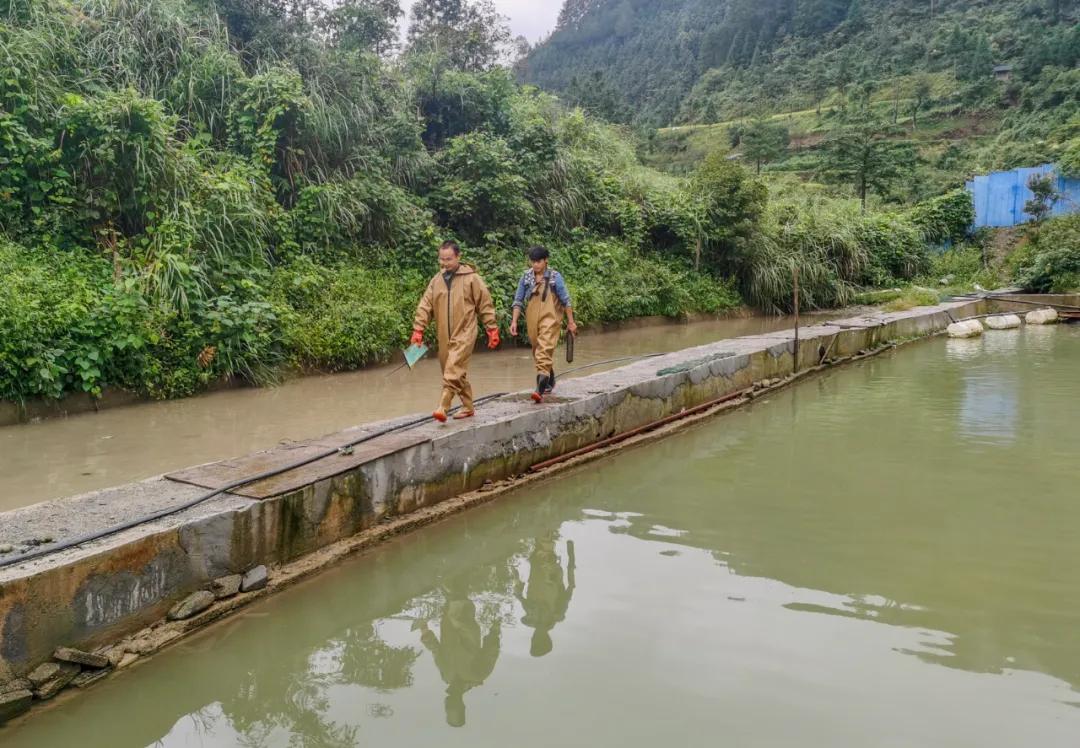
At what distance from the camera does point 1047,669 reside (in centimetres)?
310

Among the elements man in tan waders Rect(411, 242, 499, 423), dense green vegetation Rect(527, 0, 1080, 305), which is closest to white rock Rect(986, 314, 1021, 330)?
dense green vegetation Rect(527, 0, 1080, 305)

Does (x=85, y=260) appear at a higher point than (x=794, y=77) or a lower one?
lower

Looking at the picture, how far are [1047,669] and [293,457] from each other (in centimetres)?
385

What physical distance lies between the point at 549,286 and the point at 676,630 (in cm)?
362

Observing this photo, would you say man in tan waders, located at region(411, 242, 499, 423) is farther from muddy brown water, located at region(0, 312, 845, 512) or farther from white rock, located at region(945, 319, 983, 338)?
white rock, located at region(945, 319, 983, 338)

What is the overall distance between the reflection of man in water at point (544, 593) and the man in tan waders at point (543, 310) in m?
2.00

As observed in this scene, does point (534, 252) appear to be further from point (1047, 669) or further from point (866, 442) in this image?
point (1047, 669)

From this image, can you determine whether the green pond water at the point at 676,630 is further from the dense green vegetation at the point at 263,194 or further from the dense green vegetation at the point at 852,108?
the dense green vegetation at the point at 852,108

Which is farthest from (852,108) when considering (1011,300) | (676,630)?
(676,630)

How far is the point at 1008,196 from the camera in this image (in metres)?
22.4

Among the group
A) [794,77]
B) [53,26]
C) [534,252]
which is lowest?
[534,252]

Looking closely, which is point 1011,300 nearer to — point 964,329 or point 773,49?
point 964,329

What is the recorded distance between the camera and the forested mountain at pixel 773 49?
39.8 meters

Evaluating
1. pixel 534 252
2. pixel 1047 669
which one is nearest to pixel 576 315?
pixel 534 252
